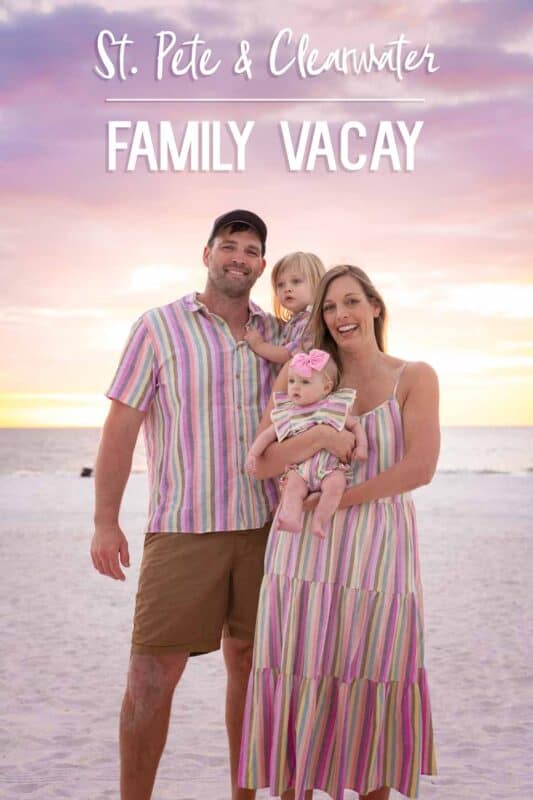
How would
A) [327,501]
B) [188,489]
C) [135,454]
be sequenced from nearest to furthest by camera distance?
[327,501] < [188,489] < [135,454]

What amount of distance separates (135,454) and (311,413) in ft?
186

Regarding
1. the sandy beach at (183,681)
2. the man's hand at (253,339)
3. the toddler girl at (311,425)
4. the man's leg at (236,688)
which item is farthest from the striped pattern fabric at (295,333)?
the sandy beach at (183,681)

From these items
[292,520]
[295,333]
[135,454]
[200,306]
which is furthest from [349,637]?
[135,454]

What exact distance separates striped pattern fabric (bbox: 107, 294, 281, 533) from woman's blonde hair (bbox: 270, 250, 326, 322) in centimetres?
60

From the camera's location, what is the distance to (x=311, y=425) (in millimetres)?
3336

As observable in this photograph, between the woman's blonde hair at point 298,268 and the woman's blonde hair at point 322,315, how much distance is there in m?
0.68

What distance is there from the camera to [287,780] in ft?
10.9

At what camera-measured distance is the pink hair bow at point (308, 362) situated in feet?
10.8

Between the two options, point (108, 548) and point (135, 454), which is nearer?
point (108, 548)

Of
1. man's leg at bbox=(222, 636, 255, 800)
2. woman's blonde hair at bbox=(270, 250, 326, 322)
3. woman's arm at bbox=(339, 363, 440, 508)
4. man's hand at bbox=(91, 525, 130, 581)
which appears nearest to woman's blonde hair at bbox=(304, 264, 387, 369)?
woman's arm at bbox=(339, 363, 440, 508)

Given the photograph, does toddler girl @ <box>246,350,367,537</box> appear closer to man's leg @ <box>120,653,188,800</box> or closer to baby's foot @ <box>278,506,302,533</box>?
baby's foot @ <box>278,506,302,533</box>

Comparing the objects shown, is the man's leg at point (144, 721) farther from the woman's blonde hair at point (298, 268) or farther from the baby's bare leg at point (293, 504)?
the woman's blonde hair at point (298, 268)

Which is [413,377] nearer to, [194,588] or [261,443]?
[261,443]

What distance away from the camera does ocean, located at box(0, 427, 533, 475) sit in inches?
2101
